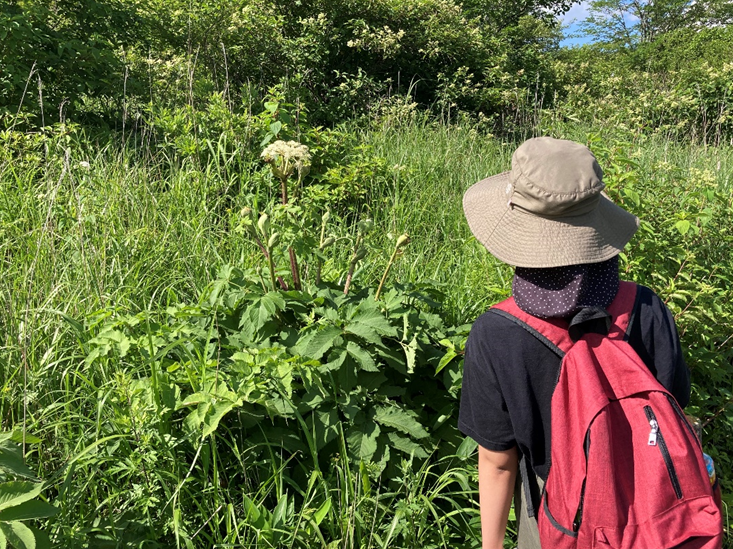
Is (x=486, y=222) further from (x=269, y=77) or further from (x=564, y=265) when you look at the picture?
(x=269, y=77)

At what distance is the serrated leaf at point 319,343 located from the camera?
188cm

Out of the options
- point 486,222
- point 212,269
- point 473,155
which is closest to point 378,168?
point 473,155

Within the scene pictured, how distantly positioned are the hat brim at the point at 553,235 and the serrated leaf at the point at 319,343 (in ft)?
2.53

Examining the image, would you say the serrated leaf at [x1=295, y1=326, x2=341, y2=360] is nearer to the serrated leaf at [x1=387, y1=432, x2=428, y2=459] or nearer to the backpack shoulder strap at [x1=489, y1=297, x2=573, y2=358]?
the serrated leaf at [x1=387, y1=432, x2=428, y2=459]

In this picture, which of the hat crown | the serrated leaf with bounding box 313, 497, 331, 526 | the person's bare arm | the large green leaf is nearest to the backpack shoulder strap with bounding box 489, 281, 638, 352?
the hat crown

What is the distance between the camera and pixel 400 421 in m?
1.97

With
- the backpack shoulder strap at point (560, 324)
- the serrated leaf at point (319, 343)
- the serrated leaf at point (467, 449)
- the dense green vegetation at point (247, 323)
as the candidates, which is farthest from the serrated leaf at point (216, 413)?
the backpack shoulder strap at point (560, 324)

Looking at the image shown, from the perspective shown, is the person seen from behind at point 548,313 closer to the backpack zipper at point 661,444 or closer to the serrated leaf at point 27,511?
the backpack zipper at point 661,444

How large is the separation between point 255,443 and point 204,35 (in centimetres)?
588

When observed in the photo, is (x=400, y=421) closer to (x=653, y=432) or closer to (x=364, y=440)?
(x=364, y=440)

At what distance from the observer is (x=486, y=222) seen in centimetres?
130

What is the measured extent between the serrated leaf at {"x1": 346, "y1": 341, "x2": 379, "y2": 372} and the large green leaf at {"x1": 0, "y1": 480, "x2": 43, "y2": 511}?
0.95 metres

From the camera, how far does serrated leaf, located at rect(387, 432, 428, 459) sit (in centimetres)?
197

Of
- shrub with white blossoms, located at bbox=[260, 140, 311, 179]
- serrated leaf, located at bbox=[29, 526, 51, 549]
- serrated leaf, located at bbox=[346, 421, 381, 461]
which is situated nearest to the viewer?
serrated leaf, located at bbox=[29, 526, 51, 549]
